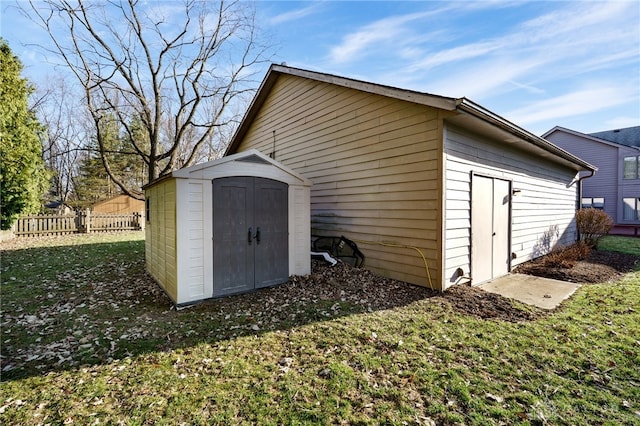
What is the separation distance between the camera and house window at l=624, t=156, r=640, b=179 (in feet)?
60.6

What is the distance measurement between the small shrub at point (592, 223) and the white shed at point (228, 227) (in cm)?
1056

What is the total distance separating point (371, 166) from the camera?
251 inches

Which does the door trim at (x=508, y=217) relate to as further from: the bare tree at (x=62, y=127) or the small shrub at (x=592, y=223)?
the bare tree at (x=62, y=127)

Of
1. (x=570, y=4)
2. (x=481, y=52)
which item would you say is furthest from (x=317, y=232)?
(x=570, y=4)

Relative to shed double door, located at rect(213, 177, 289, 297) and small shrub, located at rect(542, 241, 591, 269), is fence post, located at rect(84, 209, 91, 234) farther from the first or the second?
small shrub, located at rect(542, 241, 591, 269)

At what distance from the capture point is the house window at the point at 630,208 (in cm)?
1859

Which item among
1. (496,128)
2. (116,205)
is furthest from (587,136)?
(116,205)

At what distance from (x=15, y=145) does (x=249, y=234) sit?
501 inches

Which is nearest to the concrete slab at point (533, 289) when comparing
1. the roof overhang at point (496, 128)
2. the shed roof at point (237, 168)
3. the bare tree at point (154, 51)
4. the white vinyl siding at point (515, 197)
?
the white vinyl siding at point (515, 197)

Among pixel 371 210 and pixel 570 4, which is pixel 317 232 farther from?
pixel 570 4

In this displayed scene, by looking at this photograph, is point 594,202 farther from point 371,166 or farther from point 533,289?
point 371,166

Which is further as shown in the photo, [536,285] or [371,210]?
[371,210]

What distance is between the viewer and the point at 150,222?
648cm

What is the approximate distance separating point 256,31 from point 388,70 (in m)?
9.17
